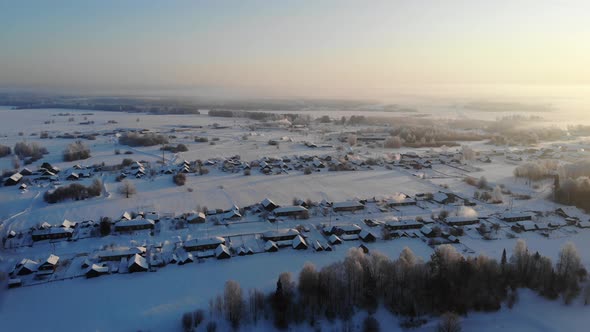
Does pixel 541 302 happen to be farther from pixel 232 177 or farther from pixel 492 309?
pixel 232 177

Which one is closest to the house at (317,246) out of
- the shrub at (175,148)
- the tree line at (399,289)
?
the tree line at (399,289)

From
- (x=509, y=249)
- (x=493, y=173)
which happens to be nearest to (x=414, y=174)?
(x=493, y=173)

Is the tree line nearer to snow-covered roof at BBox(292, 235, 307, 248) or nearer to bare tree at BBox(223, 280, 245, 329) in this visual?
bare tree at BBox(223, 280, 245, 329)

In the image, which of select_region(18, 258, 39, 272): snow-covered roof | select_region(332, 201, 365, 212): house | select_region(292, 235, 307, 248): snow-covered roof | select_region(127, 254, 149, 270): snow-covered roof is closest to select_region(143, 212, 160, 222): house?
select_region(127, 254, 149, 270): snow-covered roof

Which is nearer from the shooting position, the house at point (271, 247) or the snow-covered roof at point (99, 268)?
→ the snow-covered roof at point (99, 268)

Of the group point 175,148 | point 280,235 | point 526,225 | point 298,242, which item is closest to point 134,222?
point 280,235

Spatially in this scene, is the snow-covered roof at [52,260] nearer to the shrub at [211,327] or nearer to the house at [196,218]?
the house at [196,218]

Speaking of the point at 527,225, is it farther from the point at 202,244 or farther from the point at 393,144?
the point at 393,144
